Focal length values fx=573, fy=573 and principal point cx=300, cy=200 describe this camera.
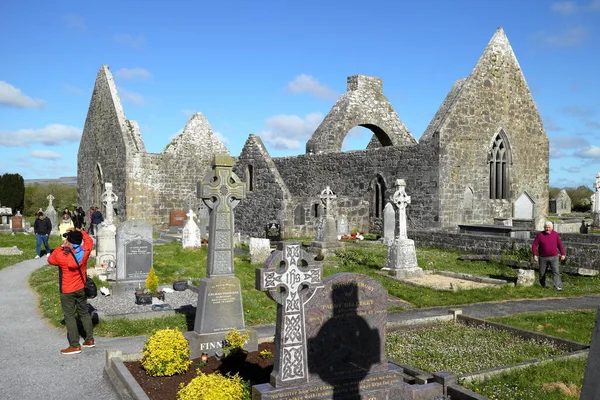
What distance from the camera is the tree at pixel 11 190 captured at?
4278 cm

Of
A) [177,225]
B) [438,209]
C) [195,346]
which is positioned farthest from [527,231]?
[177,225]

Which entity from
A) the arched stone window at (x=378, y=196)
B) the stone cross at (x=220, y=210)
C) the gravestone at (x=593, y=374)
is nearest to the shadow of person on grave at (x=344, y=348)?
the stone cross at (x=220, y=210)

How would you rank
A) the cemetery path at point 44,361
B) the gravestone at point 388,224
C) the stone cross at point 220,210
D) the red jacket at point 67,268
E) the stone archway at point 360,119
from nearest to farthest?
1. the cemetery path at point 44,361
2. the red jacket at point 67,268
3. the stone cross at point 220,210
4. the gravestone at point 388,224
5. the stone archway at point 360,119

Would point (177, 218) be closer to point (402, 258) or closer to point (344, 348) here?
point (402, 258)

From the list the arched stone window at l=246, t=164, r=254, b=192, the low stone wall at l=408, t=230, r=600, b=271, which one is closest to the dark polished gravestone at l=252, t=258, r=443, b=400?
the low stone wall at l=408, t=230, r=600, b=271

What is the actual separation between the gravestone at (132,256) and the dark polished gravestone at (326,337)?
313 inches

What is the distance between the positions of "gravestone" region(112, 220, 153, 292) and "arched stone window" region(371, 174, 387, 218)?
1264 cm

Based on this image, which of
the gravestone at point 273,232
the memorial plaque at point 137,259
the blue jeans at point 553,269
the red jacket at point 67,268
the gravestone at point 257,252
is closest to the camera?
the red jacket at point 67,268

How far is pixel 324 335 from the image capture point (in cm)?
590

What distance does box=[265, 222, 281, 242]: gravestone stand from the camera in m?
24.1

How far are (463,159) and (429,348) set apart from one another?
15.0 m

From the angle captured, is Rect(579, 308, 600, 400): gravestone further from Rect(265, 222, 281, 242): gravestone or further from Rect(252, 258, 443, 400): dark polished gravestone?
Rect(265, 222, 281, 242): gravestone

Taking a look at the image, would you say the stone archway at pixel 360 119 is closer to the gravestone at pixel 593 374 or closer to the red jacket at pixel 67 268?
the red jacket at pixel 67 268

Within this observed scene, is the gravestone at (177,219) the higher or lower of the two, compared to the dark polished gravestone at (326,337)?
higher
